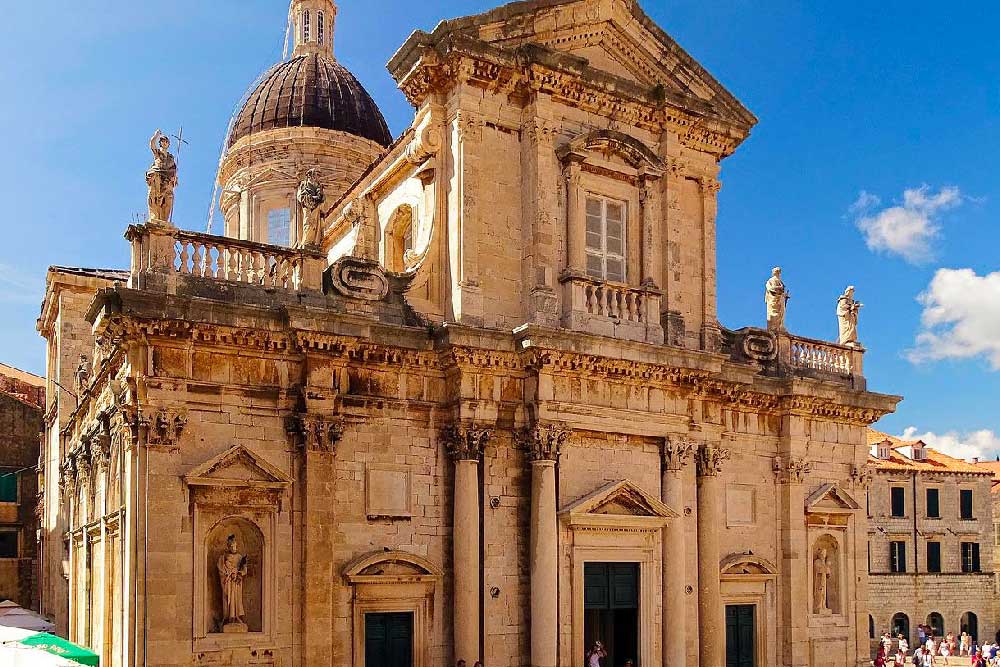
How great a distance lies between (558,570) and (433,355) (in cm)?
367

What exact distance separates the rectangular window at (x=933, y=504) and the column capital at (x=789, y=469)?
25.8m

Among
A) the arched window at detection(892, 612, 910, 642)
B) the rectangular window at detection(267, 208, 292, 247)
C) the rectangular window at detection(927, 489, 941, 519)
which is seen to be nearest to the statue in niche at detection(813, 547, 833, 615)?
the rectangular window at detection(267, 208, 292, 247)

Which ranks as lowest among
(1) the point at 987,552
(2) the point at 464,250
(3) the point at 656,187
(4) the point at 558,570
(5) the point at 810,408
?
(1) the point at 987,552

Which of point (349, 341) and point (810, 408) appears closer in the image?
point (349, 341)

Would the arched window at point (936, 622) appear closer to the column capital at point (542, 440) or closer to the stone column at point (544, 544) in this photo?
the stone column at point (544, 544)

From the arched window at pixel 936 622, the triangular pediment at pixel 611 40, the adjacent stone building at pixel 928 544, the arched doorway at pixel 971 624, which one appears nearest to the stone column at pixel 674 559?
the triangular pediment at pixel 611 40

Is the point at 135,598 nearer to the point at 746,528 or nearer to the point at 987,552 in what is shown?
Answer: the point at 746,528

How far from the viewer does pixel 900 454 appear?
43.5 m

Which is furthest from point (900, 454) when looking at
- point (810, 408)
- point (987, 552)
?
point (810, 408)

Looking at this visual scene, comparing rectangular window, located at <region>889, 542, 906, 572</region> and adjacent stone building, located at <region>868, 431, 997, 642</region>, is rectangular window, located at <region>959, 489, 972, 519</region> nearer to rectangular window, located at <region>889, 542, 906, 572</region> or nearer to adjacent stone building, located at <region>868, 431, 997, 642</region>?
adjacent stone building, located at <region>868, 431, 997, 642</region>

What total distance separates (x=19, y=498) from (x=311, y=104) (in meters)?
14.6

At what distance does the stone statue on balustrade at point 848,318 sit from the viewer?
20797 millimetres

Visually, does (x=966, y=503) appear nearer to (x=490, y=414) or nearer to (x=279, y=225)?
(x=279, y=225)

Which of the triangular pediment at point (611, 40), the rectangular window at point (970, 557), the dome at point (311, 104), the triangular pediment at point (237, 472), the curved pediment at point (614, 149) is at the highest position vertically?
the dome at point (311, 104)
